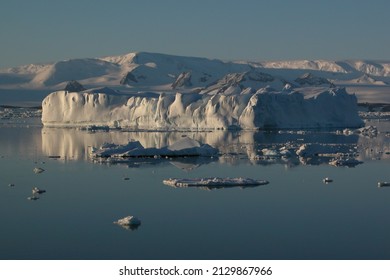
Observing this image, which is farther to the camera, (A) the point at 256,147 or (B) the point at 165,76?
(B) the point at 165,76

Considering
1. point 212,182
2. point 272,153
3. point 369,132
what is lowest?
point 369,132

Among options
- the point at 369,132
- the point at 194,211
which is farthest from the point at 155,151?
the point at 369,132

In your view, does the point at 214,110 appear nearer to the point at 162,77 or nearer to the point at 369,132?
the point at 369,132

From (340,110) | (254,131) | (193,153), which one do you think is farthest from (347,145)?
(340,110)

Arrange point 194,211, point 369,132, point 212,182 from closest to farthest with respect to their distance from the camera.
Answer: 1. point 194,211
2. point 212,182
3. point 369,132

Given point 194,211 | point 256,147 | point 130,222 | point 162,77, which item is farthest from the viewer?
point 162,77

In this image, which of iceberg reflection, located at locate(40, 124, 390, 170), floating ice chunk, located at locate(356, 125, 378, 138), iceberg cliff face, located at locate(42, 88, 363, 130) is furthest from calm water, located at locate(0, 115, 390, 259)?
iceberg cliff face, located at locate(42, 88, 363, 130)

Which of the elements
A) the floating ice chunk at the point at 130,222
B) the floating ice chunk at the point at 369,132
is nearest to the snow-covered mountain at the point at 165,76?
the floating ice chunk at the point at 369,132

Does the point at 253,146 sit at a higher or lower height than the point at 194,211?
lower
